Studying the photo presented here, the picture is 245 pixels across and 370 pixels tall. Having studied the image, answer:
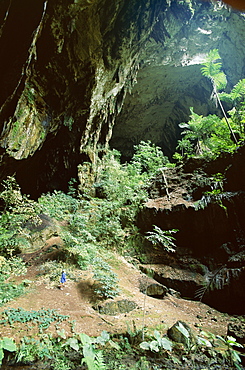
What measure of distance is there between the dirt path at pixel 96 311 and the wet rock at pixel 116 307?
103 mm

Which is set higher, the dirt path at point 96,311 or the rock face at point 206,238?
the rock face at point 206,238

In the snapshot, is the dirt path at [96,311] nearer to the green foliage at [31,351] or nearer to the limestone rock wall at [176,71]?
the green foliage at [31,351]

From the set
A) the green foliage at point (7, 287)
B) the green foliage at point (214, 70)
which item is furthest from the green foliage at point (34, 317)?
the green foliage at point (214, 70)

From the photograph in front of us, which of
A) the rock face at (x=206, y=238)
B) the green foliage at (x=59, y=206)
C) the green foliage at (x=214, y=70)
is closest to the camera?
the rock face at (x=206, y=238)

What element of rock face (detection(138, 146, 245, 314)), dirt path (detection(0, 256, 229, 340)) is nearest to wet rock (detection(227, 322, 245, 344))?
dirt path (detection(0, 256, 229, 340))

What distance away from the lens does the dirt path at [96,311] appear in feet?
11.3

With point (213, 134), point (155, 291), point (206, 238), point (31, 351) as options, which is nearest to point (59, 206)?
point (155, 291)

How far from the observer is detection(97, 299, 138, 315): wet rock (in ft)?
13.6

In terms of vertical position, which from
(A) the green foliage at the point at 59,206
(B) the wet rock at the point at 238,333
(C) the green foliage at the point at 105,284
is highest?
(A) the green foliage at the point at 59,206

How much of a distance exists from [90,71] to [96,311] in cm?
929

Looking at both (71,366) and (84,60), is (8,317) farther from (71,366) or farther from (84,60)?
(84,60)

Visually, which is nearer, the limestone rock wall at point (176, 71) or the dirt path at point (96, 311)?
the dirt path at point (96, 311)

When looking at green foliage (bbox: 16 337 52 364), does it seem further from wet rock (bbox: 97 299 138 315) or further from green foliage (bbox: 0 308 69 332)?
wet rock (bbox: 97 299 138 315)

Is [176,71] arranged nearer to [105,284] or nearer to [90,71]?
[90,71]
